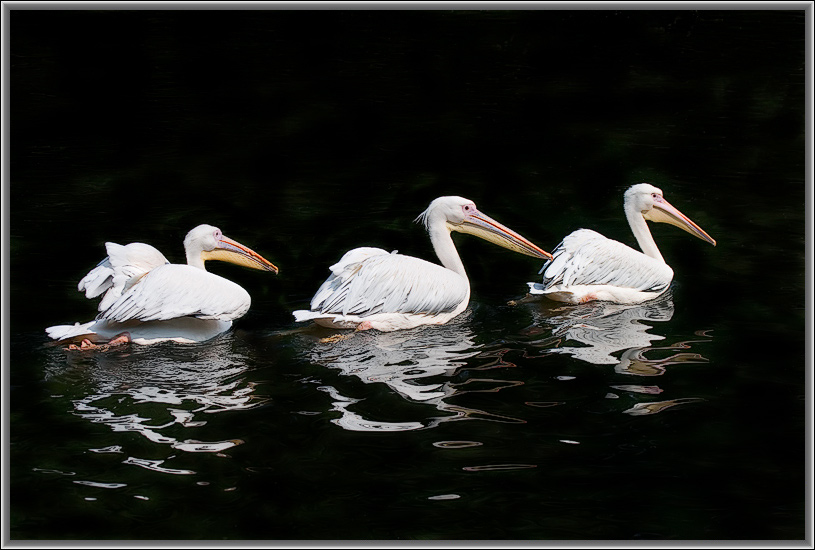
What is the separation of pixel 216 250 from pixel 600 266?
218 centimetres

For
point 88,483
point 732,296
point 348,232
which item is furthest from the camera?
point 348,232

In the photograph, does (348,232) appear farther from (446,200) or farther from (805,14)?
(805,14)

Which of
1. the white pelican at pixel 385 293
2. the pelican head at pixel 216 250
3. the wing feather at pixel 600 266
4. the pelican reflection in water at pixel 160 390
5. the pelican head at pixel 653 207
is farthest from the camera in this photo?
the pelican head at pixel 653 207

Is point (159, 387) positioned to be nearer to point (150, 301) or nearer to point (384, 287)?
point (150, 301)

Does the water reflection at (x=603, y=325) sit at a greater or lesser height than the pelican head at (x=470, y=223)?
lesser

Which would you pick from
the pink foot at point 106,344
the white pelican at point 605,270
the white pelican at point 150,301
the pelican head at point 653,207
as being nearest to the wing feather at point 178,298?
the white pelican at point 150,301

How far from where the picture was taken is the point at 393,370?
5.17m

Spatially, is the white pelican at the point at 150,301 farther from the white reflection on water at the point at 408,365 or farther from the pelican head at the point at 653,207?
the pelican head at the point at 653,207

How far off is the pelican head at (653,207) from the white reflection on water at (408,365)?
1.48m

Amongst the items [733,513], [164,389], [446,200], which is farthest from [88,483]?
[446,200]

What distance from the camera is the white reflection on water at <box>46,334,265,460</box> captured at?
451cm

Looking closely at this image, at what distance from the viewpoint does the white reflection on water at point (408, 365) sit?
15.3 ft

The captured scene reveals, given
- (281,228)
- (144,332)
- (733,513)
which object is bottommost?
(733,513)

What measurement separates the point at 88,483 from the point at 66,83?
9.08ft
